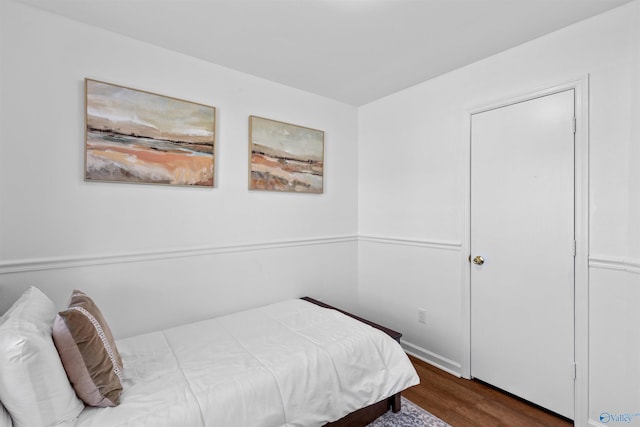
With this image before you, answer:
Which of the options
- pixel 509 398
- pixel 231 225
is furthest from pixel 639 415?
pixel 231 225

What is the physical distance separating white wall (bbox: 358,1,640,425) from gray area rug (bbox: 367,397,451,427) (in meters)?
0.70

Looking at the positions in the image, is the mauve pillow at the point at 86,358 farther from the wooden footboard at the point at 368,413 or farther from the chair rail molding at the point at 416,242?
the chair rail molding at the point at 416,242

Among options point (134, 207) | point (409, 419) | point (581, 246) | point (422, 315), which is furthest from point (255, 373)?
point (581, 246)

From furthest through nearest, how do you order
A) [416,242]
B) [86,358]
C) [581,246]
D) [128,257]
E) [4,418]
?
[416,242], [128,257], [581,246], [86,358], [4,418]

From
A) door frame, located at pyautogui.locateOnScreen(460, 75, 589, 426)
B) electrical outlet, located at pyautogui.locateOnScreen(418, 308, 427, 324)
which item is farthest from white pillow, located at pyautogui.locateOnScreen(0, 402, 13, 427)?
door frame, located at pyautogui.locateOnScreen(460, 75, 589, 426)

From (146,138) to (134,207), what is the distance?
49 centimetres

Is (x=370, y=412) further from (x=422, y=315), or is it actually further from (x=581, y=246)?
(x=581, y=246)

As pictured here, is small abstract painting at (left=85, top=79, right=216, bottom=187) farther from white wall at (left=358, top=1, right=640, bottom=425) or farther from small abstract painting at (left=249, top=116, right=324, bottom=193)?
white wall at (left=358, top=1, right=640, bottom=425)

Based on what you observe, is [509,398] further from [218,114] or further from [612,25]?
[218,114]

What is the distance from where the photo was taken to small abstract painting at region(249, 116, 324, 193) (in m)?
2.67

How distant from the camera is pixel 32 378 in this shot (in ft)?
3.57

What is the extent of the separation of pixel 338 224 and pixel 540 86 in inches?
81.3

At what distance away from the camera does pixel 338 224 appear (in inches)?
131

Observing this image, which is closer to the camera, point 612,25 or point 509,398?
point 612,25
